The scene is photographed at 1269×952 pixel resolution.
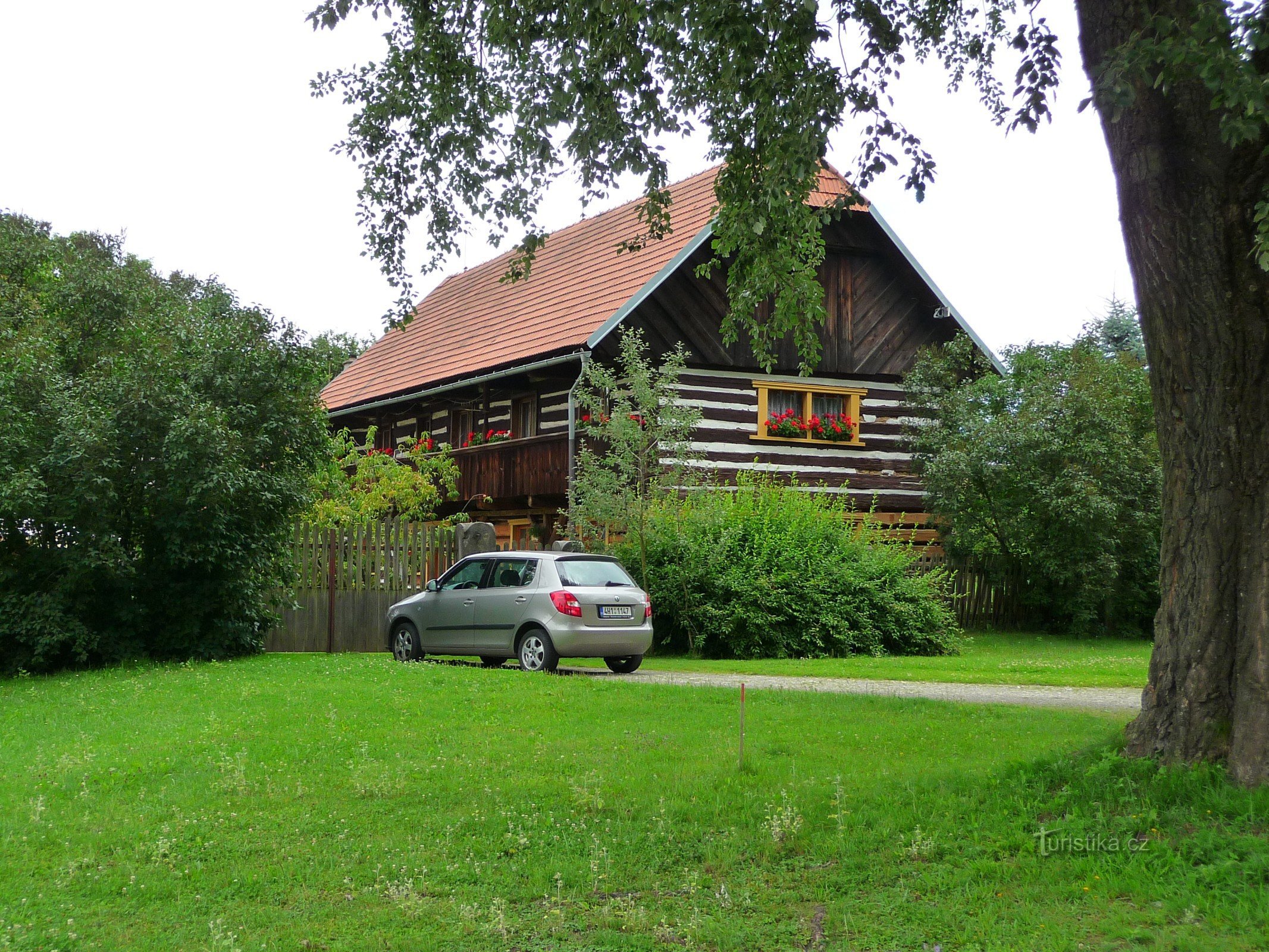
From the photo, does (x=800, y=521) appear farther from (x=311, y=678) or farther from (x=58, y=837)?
(x=58, y=837)

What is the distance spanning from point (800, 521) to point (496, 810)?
46.6 ft

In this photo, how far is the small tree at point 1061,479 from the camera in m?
24.2

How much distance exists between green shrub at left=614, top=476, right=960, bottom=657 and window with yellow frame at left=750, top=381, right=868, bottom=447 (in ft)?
16.2

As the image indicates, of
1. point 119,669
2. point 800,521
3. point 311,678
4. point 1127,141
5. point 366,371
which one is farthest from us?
point 366,371

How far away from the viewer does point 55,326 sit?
60.5 feet

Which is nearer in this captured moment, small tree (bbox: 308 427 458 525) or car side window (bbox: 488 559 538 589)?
car side window (bbox: 488 559 538 589)

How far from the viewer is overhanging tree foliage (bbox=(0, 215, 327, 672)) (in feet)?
50.6

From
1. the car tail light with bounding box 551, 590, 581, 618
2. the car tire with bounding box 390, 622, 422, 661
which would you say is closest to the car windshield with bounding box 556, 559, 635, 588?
the car tail light with bounding box 551, 590, 581, 618

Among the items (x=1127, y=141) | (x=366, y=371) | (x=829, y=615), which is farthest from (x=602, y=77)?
(x=366, y=371)

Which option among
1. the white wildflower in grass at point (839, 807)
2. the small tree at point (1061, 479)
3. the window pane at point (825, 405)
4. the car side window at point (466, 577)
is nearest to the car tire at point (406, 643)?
the car side window at point (466, 577)

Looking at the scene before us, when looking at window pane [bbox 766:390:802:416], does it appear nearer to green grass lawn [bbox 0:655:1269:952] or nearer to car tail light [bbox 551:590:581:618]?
car tail light [bbox 551:590:581:618]

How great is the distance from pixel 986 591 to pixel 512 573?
1410cm

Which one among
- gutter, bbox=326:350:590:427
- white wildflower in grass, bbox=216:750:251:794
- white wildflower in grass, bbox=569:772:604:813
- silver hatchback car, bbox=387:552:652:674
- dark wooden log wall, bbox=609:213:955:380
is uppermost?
dark wooden log wall, bbox=609:213:955:380

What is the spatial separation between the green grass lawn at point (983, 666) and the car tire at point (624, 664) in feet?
2.58
